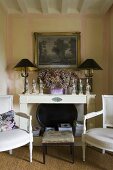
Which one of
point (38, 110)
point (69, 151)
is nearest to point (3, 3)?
point (38, 110)

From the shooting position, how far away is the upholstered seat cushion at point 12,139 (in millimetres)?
2473

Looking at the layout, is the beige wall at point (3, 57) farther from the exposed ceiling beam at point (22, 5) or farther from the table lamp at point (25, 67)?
the exposed ceiling beam at point (22, 5)

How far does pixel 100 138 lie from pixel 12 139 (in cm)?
108

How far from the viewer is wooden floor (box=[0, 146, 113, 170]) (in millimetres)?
2740

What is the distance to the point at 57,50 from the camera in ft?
12.8

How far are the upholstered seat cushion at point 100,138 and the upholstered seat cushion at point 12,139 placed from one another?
0.81 meters

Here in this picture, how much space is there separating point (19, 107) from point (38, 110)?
0.36 m

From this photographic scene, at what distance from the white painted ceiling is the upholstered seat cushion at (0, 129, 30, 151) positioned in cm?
208

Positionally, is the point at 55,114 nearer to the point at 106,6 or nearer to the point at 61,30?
the point at 61,30

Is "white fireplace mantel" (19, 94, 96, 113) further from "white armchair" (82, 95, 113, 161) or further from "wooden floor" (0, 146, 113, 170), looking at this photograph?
"wooden floor" (0, 146, 113, 170)

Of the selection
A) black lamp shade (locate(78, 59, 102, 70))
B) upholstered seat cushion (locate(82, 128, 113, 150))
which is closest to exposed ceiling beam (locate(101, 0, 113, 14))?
black lamp shade (locate(78, 59, 102, 70))

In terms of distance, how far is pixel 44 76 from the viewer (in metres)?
3.71

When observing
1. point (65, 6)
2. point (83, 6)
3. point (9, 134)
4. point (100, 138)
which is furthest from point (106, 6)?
point (9, 134)

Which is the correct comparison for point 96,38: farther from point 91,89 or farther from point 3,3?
point 3,3
